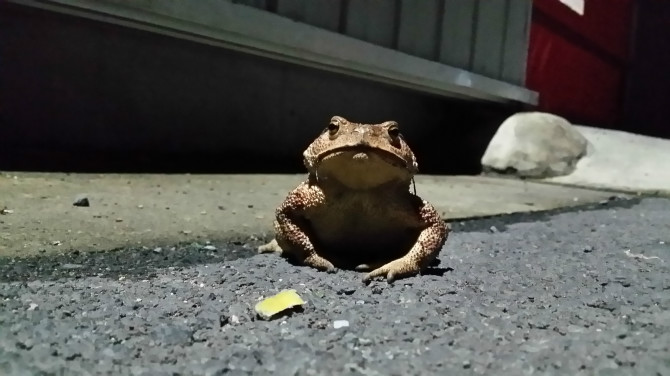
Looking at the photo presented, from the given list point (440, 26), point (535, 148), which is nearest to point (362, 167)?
point (440, 26)

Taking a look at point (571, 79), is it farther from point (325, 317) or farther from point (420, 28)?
point (325, 317)

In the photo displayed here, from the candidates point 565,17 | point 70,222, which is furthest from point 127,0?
point 565,17

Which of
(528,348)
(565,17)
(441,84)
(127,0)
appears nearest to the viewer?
(528,348)

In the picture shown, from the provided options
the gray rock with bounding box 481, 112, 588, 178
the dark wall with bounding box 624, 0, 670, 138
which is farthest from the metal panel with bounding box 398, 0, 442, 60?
the dark wall with bounding box 624, 0, 670, 138

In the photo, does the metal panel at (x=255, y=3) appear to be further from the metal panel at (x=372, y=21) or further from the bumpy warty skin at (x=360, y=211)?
the bumpy warty skin at (x=360, y=211)

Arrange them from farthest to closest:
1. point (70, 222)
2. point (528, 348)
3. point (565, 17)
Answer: point (565, 17)
point (70, 222)
point (528, 348)

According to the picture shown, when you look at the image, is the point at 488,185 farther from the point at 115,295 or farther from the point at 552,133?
the point at 115,295

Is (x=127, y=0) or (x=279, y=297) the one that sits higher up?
(x=127, y=0)
